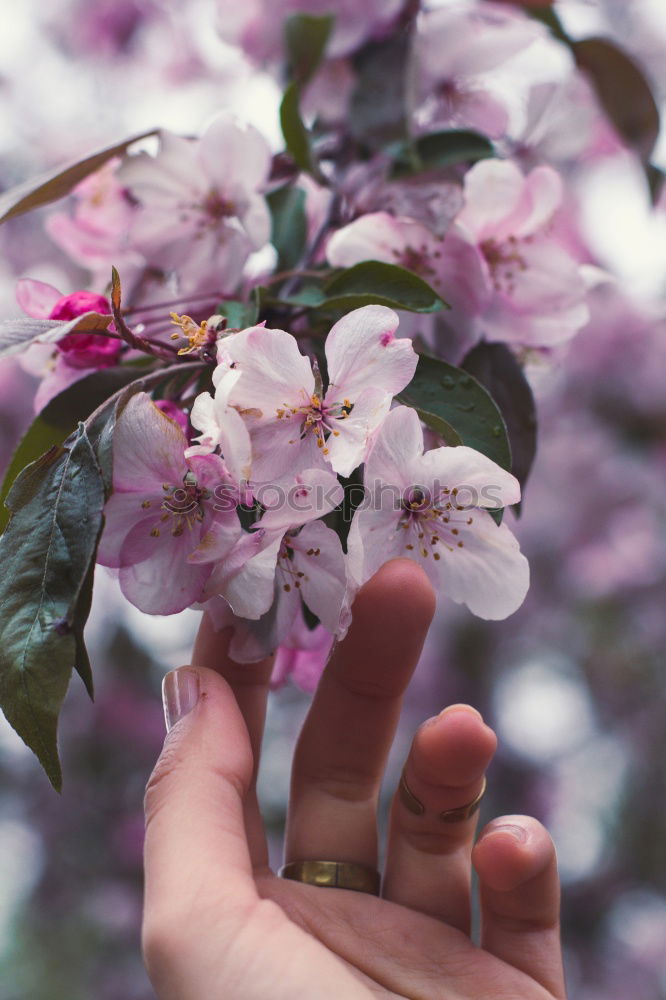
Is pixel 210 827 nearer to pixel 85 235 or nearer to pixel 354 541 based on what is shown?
pixel 354 541

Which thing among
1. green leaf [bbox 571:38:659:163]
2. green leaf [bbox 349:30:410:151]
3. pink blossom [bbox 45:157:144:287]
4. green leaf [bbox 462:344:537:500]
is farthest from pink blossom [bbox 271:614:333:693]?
green leaf [bbox 571:38:659:163]

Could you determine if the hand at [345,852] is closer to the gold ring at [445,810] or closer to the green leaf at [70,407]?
the gold ring at [445,810]

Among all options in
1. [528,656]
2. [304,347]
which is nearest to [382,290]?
[304,347]

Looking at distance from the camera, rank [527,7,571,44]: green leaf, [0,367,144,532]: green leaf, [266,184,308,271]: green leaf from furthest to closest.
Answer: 1. [527,7,571,44]: green leaf
2. [266,184,308,271]: green leaf
3. [0,367,144,532]: green leaf

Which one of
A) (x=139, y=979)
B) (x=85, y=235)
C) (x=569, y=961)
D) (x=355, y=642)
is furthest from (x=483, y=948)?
(x=139, y=979)

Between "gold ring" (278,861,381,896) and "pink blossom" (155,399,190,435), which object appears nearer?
"pink blossom" (155,399,190,435)

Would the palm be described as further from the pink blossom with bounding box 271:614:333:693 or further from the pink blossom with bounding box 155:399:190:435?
the pink blossom with bounding box 155:399:190:435
